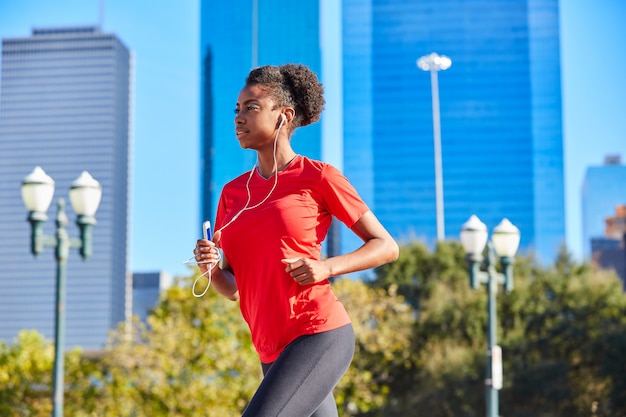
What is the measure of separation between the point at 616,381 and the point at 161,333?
35.1 feet

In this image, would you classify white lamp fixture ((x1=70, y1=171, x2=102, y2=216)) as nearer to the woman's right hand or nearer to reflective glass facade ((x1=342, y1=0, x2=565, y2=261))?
the woman's right hand

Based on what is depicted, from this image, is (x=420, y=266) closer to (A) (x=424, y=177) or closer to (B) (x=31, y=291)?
(A) (x=424, y=177)

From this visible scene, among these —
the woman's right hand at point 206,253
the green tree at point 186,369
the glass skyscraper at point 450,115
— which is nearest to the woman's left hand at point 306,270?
the woman's right hand at point 206,253

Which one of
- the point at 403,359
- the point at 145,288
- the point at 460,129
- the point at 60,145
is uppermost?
the point at 60,145

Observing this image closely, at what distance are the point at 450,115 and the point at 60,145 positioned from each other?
65583mm

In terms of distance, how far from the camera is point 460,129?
419 feet

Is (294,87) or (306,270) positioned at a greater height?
(294,87)

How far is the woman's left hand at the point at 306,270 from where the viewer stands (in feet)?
10.9

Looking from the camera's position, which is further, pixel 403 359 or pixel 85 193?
pixel 403 359

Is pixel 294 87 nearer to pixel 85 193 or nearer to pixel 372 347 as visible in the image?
pixel 85 193

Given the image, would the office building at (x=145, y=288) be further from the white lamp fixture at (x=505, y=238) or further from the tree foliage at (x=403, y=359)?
the white lamp fixture at (x=505, y=238)

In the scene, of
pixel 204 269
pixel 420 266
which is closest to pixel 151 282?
pixel 420 266

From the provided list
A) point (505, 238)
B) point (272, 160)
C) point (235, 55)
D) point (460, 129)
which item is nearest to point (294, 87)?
point (272, 160)

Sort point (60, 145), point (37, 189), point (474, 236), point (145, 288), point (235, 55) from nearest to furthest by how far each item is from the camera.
A: point (37, 189) → point (474, 236) → point (235, 55) → point (145, 288) → point (60, 145)
